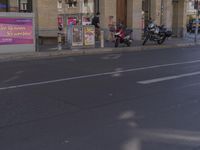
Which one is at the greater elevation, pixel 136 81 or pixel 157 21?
pixel 157 21

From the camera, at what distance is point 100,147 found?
15.7 ft

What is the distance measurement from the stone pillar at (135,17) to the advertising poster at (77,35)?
310 inches

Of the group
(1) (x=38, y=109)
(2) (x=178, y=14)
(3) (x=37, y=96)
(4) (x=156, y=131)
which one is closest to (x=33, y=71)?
(3) (x=37, y=96)

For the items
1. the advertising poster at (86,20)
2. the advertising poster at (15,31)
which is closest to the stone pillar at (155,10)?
the advertising poster at (86,20)

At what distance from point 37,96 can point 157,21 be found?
22.0 m

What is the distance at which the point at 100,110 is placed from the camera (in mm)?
6605

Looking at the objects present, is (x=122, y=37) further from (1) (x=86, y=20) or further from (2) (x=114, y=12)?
(1) (x=86, y=20)

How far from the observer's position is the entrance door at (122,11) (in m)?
26.3

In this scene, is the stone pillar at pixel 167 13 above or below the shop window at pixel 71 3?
below

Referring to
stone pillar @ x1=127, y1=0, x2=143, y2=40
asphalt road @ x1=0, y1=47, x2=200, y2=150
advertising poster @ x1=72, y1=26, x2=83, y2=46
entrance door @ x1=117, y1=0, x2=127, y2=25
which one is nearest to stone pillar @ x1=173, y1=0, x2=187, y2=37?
stone pillar @ x1=127, y1=0, x2=143, y2=40

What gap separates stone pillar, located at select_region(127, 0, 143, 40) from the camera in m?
26.0

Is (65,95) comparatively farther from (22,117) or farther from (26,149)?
→ (26,149)

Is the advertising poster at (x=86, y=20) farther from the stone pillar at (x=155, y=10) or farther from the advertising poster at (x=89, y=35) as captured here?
the advertising poster at (x=89, y=35)

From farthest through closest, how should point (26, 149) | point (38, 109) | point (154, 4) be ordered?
1. point (154, 4)
2. point (38, 109)
3. point (26, 149)
